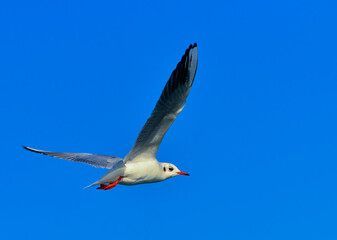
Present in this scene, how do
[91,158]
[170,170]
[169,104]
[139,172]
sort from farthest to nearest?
1. [91,158]
2. [170,170]
3. [139,172]
4. [169,104]

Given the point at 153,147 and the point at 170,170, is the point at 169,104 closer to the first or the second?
the point at 153,147

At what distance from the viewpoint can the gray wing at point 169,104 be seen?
29.5 feet

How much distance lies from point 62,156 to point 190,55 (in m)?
4.20

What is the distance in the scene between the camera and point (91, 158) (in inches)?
442

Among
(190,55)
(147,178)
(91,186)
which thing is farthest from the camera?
(147,178)

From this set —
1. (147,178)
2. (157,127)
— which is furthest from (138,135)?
(147,178)

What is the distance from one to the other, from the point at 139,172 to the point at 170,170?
116cm

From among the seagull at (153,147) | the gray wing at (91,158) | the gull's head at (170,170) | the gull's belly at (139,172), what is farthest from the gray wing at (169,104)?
the gull's head at (170,170)

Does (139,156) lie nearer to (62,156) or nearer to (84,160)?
(84,160)

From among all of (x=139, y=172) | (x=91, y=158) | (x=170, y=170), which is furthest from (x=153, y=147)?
(x=91, y=158)

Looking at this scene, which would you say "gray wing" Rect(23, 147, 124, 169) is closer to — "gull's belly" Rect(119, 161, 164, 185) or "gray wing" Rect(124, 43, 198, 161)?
"gull's belly" Rect(119, 161, 164, 185)

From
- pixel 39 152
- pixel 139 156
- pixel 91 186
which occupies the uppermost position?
pixel 39 152

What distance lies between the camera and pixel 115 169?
9.93 meters

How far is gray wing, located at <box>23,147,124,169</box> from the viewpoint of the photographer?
35.1ft
